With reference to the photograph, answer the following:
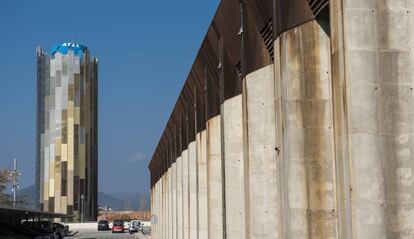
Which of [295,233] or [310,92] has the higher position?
[310,92]

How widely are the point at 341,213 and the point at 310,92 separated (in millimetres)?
3065

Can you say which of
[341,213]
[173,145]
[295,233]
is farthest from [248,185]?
[173,145]

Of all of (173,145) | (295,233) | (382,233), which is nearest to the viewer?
(382,233)

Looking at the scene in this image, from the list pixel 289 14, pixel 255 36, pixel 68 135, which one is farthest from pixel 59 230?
pixel 289 14

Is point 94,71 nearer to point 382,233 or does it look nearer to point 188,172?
point 188,172

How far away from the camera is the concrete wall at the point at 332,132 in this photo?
10484mm

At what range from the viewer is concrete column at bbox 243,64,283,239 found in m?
16.5

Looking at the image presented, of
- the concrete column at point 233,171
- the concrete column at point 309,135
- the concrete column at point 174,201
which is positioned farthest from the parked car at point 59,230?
the concrete column at point 309,135

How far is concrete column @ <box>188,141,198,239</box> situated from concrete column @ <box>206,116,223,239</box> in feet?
14.6

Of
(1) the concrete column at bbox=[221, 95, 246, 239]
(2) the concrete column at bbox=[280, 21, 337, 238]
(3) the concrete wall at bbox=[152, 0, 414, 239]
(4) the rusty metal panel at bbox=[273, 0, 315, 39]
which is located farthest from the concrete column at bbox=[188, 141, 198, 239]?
(2) the concrete column at bbox=[280, 21, 337, 238]

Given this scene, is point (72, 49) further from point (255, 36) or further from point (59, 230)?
point (255, 36)

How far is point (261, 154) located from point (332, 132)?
151 inches

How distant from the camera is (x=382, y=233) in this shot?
1038 cm

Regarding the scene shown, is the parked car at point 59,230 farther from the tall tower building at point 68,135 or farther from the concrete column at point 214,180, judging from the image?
the concrete column at point 214,180
